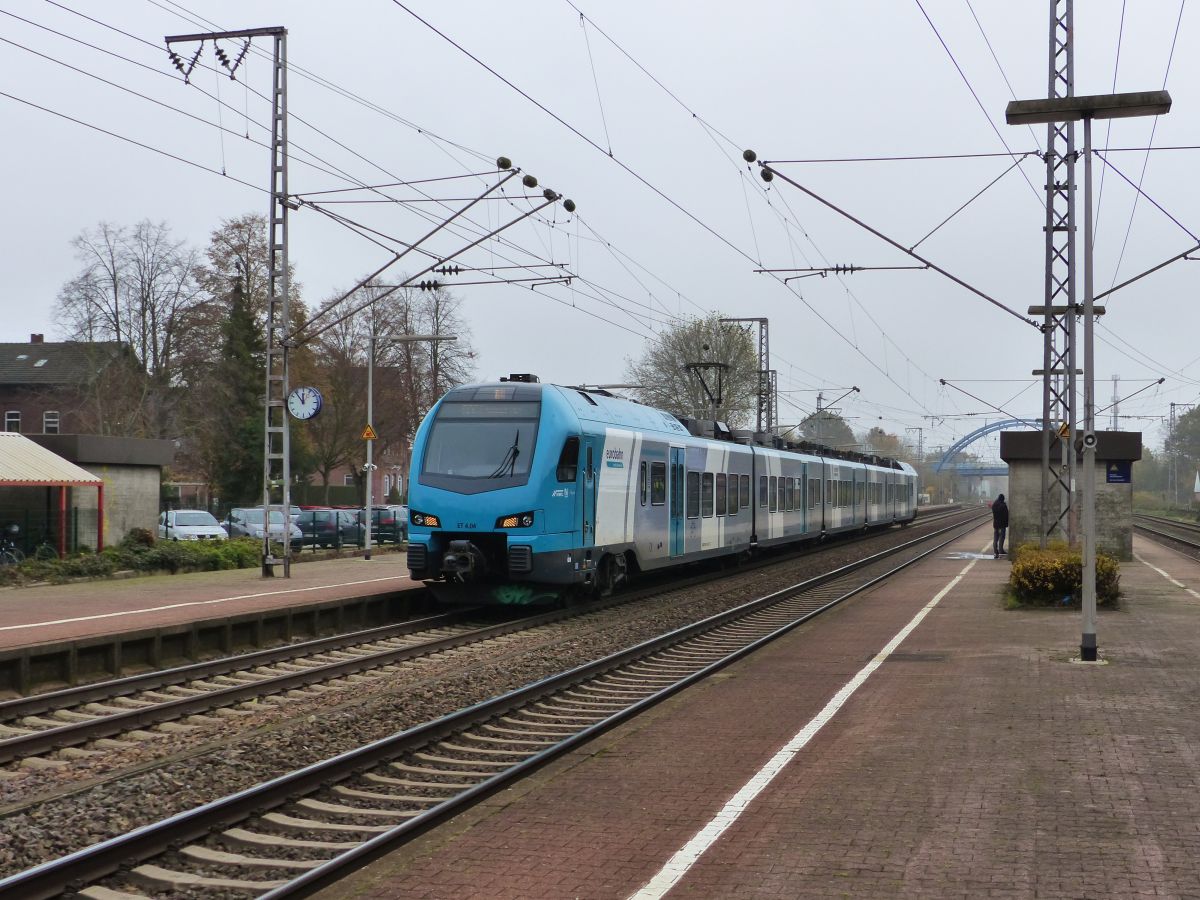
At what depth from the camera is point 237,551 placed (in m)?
27.2

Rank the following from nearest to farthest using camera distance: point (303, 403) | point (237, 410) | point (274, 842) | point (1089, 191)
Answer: point (274, 842) < point (1089, 191) < point (303, 403) < point (237, 410)

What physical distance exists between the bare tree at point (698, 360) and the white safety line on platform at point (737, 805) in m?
50.9

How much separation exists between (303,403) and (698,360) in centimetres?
4154

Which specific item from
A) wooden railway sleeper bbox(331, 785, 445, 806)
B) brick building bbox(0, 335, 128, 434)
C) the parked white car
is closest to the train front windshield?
wooden railway sleeper bbox(331, 785, 445, 806)

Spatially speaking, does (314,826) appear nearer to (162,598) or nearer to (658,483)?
(162,598)

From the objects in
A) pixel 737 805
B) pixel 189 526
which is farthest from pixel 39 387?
pixel 737 805

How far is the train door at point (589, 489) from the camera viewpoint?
18172mm

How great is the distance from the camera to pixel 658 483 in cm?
2164

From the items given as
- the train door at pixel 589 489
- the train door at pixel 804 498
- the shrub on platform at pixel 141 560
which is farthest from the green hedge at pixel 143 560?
the train door at pixel 804 498

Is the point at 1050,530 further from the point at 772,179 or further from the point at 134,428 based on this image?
the point at 134,428

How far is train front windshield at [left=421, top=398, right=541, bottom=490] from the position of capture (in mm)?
17531

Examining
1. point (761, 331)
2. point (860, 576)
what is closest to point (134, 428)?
point (761, 331)

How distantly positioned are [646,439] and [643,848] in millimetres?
14796

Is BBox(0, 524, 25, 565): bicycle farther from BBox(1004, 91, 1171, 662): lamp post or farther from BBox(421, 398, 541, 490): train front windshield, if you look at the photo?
BBox(1004, 91, 1171, 662): lamp post
